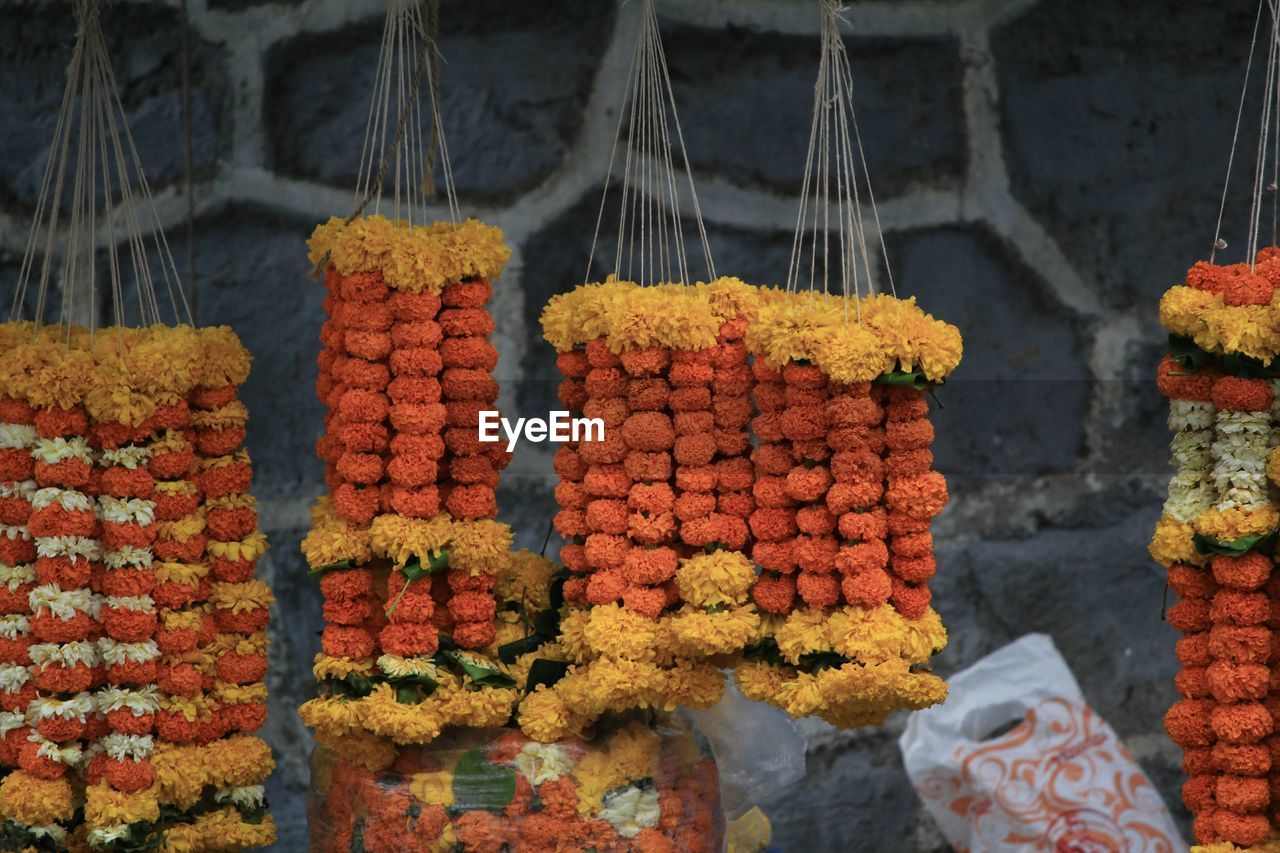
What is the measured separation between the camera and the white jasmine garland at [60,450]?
132 centimetres

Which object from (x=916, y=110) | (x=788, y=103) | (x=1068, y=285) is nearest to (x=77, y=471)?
(x=788, y=103)

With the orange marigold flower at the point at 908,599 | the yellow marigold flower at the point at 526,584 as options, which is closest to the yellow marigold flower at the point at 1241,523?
the orange marigold flower at the point at 908,599

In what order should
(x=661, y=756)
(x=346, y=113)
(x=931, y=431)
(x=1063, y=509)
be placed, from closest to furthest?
(x=931, y=431) → (x=661, y=756) → (x=346, y=113) → (x=1063, y=509)

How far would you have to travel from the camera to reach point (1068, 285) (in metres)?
1.79

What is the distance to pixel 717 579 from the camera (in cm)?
127

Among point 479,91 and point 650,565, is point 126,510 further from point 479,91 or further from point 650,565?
point 479,91

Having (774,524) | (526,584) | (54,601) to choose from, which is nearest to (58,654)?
(54,601)

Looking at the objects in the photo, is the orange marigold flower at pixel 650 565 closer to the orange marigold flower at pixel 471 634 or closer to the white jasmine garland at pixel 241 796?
the orange marigold flower at pixel 471 634

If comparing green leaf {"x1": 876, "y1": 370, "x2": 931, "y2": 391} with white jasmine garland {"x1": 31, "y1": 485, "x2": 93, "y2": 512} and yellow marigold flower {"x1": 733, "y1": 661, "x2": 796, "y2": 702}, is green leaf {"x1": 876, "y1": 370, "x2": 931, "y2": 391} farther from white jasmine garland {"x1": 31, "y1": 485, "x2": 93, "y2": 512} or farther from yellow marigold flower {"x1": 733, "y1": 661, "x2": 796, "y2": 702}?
white jasmine garland {"x1": 31, "y1": 485, "x2": 93, "y2": 512}

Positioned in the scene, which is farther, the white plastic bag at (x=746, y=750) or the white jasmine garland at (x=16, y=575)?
the white plastic bag at (x=746, y=750)

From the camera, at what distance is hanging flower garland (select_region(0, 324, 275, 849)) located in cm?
132

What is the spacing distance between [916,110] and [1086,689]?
70 cm

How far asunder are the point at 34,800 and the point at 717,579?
59 centimetres

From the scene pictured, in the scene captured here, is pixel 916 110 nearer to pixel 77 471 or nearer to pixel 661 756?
pixel 661 756
